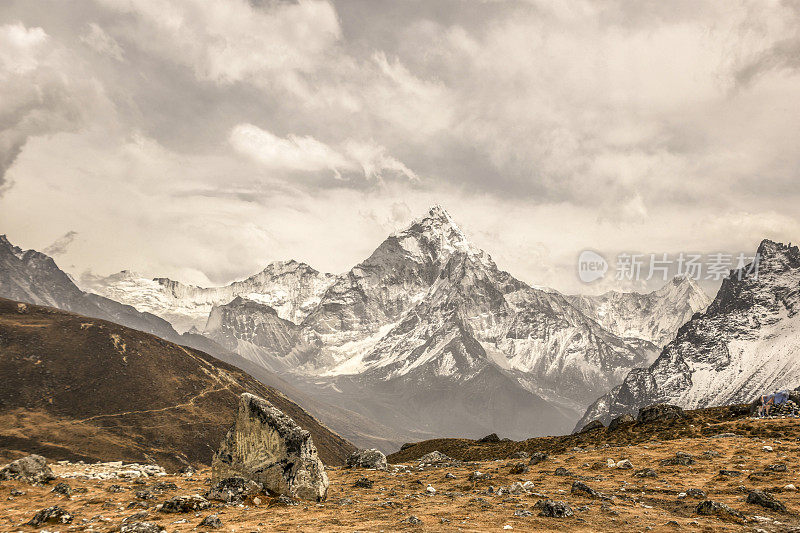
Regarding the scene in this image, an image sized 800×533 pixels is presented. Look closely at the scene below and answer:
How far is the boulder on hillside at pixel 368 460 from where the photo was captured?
44938 millimetres

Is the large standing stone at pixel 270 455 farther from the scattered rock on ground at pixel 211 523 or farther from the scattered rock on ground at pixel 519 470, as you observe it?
the scattered rock on ground at pixel 519 470

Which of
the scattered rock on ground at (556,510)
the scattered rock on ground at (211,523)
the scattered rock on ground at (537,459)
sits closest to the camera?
the scattered rock on ground at (556,510)

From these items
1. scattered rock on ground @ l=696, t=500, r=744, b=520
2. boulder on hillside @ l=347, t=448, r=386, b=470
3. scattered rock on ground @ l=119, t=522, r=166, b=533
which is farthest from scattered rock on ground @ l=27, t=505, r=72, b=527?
scattered rock on ground @ l=696, t=500, r=744, b=520

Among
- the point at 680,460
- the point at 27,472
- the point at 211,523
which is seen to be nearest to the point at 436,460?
the point at 680,460

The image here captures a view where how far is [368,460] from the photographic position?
45.7m

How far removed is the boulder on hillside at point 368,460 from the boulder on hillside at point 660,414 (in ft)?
92.6

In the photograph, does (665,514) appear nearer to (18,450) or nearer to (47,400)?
(18,450)

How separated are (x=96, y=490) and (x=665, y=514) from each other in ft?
127

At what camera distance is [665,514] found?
22438mm

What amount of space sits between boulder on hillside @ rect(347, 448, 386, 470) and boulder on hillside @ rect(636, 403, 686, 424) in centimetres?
2822

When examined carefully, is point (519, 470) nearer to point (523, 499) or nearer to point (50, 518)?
point (523, 499)

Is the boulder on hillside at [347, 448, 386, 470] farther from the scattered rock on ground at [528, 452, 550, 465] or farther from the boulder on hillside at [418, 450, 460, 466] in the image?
the scattered rock on ground at [528, 452, 550, 465]

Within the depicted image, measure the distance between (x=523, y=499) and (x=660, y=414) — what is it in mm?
30774

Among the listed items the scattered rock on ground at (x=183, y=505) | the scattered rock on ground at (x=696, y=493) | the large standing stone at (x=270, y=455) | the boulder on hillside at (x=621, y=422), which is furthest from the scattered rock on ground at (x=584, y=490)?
the boulder on hillside at (x=621, y=422)
